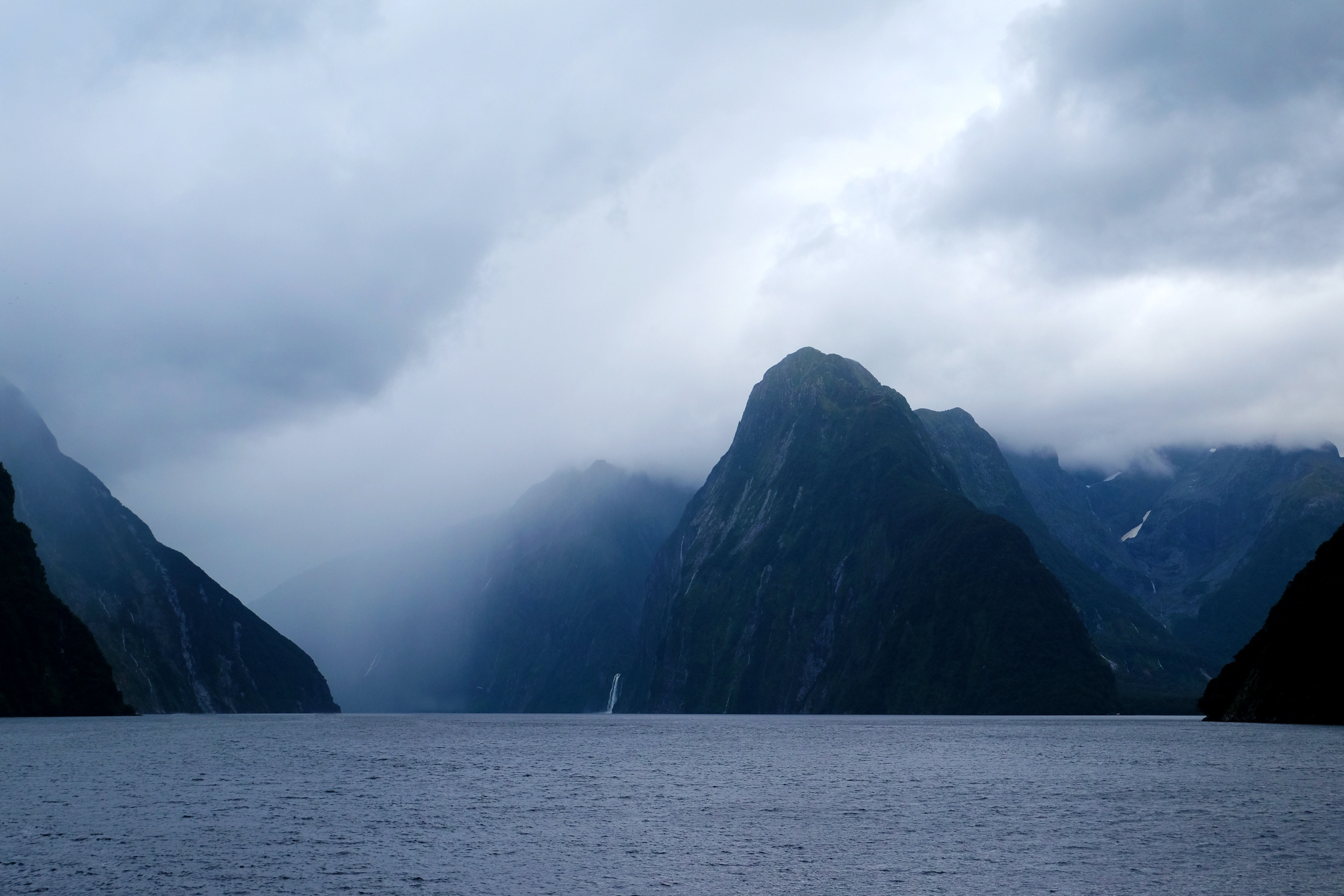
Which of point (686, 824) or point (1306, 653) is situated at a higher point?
point (1306, 653)

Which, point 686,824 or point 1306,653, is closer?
point 686,824

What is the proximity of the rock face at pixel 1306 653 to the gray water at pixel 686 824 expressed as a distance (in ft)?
135

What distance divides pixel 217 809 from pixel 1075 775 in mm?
73362

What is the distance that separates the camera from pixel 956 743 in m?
158

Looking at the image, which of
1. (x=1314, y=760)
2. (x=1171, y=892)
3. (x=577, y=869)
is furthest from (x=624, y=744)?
(x=1171, y=892)

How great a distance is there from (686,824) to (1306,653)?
137 meters

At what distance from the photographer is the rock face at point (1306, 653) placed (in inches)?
6481

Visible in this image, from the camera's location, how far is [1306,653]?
169000mm

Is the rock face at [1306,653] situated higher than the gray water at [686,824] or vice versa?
the rock face at [1306,653]

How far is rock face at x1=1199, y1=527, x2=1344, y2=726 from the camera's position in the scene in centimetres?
16462

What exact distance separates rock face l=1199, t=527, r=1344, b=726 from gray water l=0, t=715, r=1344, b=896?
135ft

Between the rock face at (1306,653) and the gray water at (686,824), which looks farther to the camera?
the rock face at (1306,653)

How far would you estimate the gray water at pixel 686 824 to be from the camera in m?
51.0

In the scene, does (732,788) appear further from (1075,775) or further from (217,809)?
(217,809)
